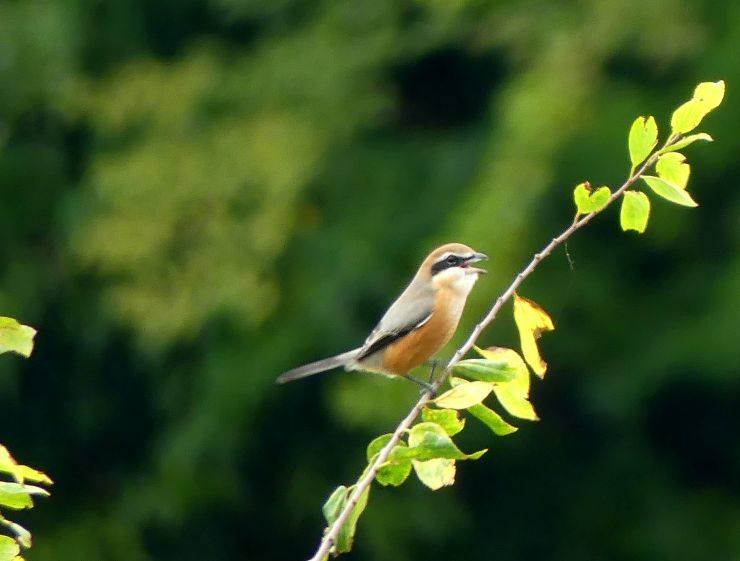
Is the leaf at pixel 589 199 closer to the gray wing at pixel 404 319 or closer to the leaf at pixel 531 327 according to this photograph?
the leaf at pixel 531 327

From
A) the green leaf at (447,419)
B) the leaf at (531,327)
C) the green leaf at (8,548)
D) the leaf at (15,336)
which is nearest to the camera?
the green leaf at (8,548)

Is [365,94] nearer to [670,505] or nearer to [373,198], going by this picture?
[373,198]

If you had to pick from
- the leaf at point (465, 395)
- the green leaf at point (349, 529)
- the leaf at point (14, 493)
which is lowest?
the green leaf at point (349, 529)

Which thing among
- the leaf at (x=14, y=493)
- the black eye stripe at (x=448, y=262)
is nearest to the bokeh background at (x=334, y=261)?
the black eye stripe at (x=448, y=262)

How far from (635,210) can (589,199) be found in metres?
0.08

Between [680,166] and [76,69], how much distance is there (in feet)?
31.8

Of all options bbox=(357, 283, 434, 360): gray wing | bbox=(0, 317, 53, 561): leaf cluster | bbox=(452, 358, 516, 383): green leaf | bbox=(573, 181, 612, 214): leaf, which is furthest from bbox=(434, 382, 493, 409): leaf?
bbox=(357, 283, 434, 360): gray wing

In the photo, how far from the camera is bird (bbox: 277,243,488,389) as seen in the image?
482 centimetres

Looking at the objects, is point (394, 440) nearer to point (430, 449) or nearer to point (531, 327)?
point (430, 449)

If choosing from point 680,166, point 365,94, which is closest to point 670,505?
point 365,94

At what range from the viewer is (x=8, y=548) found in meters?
1.89

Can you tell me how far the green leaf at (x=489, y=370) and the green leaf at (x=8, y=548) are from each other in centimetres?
67

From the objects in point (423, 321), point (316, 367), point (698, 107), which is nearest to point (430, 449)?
point (698, 107)

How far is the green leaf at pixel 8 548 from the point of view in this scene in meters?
1.88
